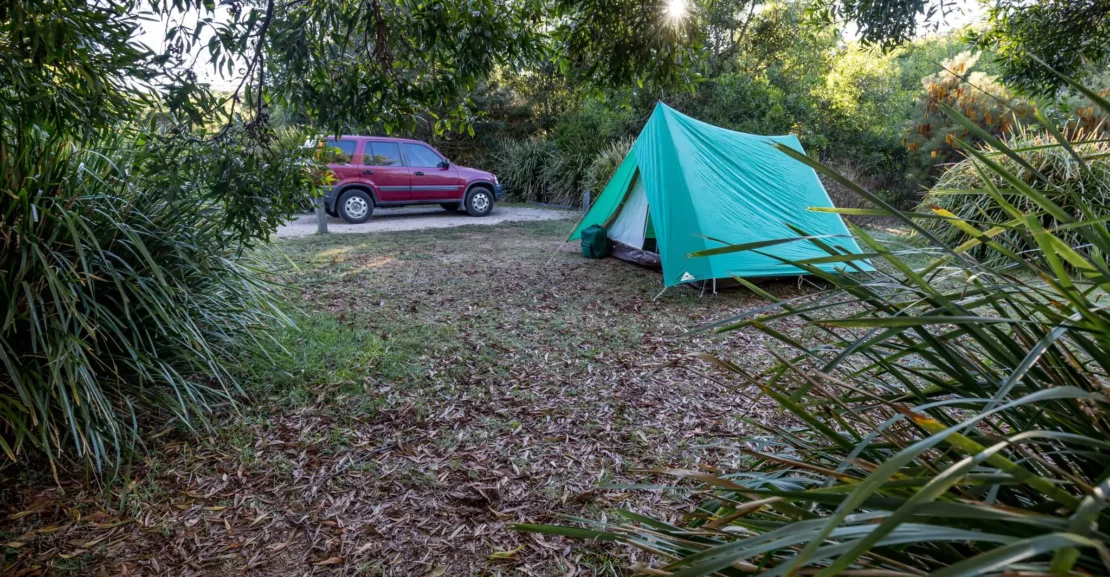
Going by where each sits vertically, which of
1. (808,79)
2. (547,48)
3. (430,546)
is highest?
(808,79)

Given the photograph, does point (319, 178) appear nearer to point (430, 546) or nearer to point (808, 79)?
point (430, 546)

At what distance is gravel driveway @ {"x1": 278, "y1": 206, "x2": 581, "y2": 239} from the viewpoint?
10.6m

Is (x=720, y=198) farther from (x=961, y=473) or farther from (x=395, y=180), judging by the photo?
(x=395, y=180)

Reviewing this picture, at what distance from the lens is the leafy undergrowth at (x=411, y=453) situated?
2.42 metres

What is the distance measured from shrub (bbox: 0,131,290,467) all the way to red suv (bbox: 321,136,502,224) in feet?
24.7

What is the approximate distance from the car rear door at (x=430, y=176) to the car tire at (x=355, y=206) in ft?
3.02

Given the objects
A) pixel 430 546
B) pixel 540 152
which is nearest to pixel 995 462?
pixel 430 546

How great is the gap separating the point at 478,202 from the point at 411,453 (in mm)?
10069

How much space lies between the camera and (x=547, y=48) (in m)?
3.48

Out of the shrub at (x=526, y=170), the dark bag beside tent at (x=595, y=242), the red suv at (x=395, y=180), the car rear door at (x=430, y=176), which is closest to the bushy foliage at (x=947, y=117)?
the dark bag beside tent at (x=595, y=242)

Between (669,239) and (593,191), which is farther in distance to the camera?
(593,191)

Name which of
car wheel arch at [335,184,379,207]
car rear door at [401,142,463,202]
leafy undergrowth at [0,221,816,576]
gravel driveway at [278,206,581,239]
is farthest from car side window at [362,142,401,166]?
leafy undergrowth at [0,221,816,576]

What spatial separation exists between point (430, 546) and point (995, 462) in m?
2.17

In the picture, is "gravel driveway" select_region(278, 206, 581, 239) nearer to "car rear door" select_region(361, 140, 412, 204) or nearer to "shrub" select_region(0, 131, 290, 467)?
"car rear door" select_region(361, 140, 412, 204)
